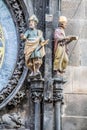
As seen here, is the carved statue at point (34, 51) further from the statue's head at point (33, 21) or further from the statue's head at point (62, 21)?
the statue's head at point (62, 21)

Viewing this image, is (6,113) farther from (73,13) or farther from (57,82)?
(73,13)

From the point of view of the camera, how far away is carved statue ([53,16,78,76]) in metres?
11.1

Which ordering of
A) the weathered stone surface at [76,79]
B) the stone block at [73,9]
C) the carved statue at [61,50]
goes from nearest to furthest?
the carved statue at [61,50]
the weathered stone surface at [76,79]
the stone block at [73,9]

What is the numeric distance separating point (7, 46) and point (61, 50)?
3.04 feet

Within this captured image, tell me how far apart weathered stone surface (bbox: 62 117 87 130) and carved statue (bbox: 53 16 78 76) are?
2.44 ft

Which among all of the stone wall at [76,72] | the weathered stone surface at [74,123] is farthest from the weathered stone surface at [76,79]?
the weathered stone surface at [74,123]

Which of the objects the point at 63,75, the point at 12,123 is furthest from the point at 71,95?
the point at 12,123

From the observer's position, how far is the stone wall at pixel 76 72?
11.2m

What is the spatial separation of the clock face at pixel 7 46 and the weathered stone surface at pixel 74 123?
3.67ft

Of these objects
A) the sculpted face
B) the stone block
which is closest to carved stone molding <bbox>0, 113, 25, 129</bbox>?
the sculpted face

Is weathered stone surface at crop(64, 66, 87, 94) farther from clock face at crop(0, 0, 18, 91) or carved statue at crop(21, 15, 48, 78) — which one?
clock face at crop(0, 0, 18, 91)

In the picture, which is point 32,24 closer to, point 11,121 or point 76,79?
point 76,79

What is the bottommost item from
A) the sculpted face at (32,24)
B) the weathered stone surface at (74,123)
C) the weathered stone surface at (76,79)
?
the weathered stone surface at (74,123)

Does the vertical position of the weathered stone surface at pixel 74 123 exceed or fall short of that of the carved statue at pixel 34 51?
it falls short
